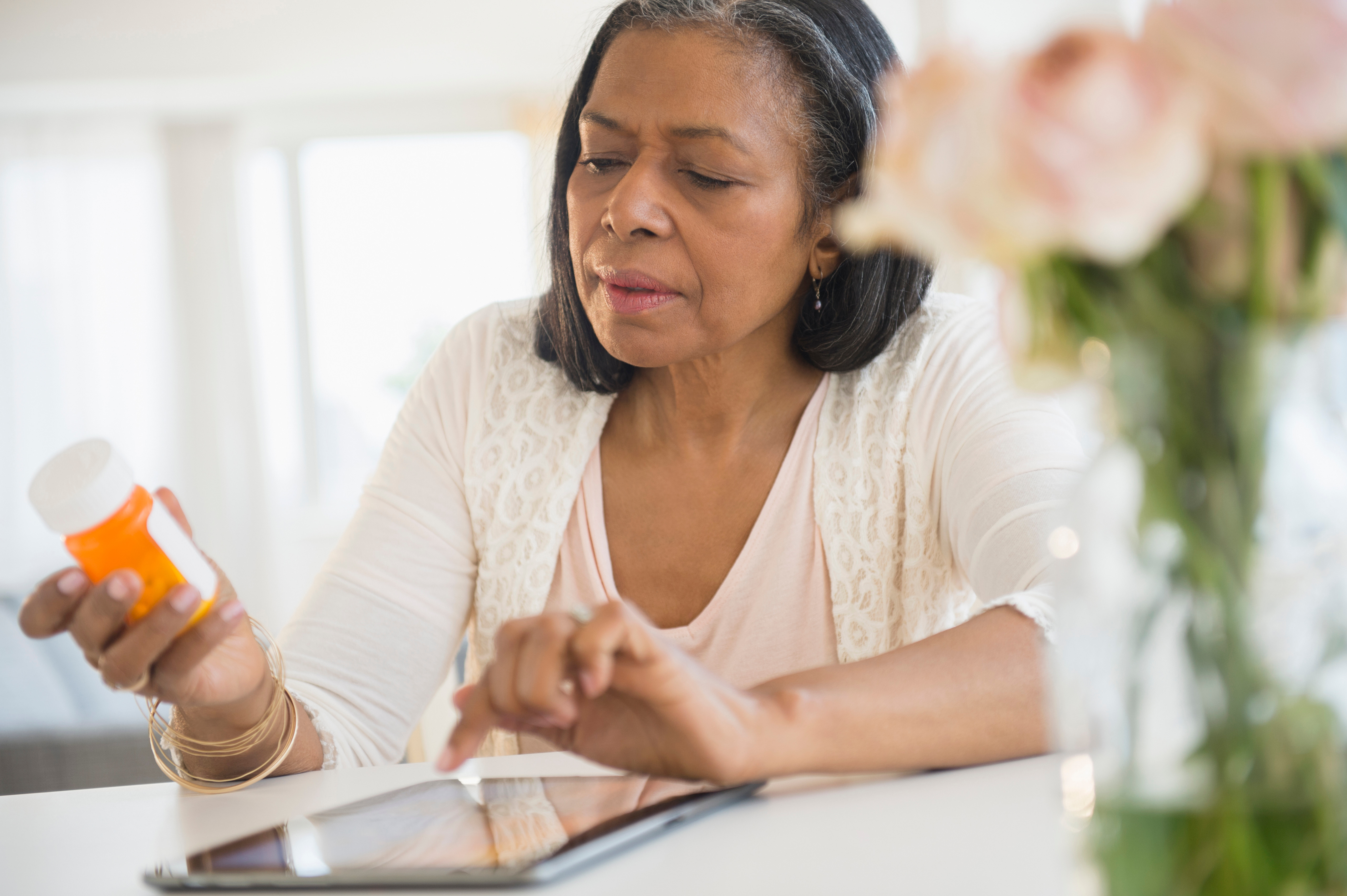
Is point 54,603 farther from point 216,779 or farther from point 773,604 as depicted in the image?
point 773,604

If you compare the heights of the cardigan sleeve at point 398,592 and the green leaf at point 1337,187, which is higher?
the green leaf at point 1337,187

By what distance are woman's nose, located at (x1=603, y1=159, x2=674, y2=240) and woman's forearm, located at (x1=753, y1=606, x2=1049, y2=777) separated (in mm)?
535

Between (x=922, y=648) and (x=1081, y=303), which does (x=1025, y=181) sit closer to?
(x=1081, y=303)

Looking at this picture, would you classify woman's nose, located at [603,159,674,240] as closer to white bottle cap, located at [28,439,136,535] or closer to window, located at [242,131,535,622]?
white bottle cap, located at [28,439,136,535]

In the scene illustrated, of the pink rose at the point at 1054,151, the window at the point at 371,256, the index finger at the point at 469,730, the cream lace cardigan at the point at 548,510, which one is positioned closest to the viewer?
the pink rose at the point at 1054,151

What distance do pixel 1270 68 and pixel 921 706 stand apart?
21.5 inches

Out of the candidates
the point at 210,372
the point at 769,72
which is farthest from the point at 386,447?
the point at 210,372

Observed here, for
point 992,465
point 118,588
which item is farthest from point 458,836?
point 992,465

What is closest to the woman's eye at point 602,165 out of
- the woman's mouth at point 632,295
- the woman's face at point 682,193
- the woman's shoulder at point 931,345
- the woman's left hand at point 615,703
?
the woman's face at point 682,193

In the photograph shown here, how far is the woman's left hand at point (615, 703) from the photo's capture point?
0.67 meters

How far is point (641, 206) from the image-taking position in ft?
3.87

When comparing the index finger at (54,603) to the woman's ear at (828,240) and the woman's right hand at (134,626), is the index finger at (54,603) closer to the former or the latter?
the woman's right hand at (134,626)

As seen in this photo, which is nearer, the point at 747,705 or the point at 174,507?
the point at 747,705

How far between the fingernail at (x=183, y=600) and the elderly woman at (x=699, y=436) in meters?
0.18
